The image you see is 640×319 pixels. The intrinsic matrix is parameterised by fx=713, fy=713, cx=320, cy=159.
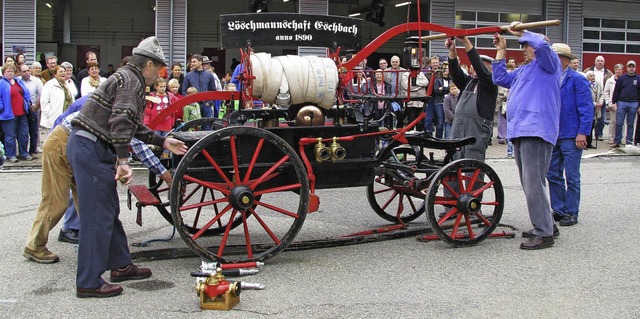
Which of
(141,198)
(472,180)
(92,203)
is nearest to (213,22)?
(472,180)

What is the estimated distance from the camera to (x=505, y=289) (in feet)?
17.7

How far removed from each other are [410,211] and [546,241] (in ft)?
6.89

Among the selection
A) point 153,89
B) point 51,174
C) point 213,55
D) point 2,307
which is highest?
point 213,55

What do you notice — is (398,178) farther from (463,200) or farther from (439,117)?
(439,117)

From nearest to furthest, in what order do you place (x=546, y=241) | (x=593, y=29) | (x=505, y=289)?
1. (x=505, y=289)
2. (x=546, y=241)
3. (x=593, y=29)

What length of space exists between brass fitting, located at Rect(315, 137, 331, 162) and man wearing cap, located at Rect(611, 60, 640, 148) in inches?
441

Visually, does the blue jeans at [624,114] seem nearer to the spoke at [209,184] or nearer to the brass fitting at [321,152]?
the brass fitting at [321,152]

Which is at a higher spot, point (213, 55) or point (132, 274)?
point (213, 55)

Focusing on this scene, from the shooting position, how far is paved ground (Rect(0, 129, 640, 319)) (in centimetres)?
488

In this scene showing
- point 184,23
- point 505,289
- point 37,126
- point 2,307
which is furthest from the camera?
point 184,23

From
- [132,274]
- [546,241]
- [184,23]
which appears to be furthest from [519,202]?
[184,23]

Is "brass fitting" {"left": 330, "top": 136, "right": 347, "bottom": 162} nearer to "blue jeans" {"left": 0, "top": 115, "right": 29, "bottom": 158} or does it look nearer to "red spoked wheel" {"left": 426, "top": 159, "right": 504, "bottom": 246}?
"red spoked wheel" {"left": 426, "top": 159, "right": 504, "bottom": 246}

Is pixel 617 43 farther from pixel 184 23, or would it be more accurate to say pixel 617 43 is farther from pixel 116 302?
pixel 116 302

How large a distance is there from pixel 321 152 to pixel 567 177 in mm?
3031
